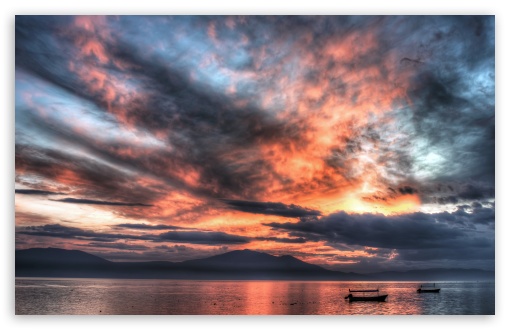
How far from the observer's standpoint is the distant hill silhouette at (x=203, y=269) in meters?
8.52

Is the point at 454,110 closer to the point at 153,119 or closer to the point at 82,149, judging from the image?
the point at 153,119

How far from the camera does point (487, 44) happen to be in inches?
336

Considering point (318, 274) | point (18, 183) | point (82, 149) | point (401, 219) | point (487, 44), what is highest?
point (487, 44)

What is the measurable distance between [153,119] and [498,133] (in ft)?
20.9

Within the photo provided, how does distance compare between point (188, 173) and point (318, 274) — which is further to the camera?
point (318, 274)

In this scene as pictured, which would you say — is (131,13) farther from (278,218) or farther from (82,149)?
(278,218)

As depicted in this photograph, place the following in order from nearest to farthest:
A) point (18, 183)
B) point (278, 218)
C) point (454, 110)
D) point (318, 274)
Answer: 1. point (18, 183)
2. point (454, 110)
3. point (278, 218)
4. point (318, 274)

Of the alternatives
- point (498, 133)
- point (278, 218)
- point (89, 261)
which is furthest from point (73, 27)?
point (498, 133)

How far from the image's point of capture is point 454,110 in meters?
8.85

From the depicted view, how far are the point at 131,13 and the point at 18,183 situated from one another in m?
3.67

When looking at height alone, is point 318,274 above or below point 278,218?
below

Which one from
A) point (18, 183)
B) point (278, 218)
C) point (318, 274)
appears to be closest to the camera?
point (18, 183)

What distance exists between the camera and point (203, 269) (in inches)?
439

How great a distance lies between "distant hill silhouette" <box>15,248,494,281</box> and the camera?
8.52m
